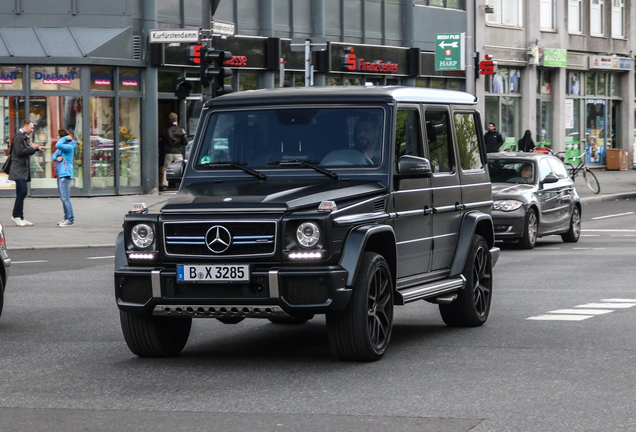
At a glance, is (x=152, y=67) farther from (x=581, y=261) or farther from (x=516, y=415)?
(x=516, y=415)

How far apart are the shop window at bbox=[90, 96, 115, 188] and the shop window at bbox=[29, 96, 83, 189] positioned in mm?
409

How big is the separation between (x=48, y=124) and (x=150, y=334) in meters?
21.6

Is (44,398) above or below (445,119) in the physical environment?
below

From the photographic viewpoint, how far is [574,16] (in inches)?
1982

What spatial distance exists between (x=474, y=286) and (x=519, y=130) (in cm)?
3758

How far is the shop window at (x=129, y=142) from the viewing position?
30.6 meters

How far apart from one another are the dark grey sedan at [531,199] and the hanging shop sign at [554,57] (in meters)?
26.8

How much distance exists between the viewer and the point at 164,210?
27.5ft

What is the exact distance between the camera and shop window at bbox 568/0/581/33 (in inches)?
1965

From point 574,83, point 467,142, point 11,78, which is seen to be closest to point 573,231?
point 467,142

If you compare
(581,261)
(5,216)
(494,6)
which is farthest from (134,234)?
(494,6)

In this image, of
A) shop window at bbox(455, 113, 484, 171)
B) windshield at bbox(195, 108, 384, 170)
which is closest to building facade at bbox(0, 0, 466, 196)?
shop window at bbox(455, 113, 484, 171)

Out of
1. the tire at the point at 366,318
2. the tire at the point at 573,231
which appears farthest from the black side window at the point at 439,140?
the tire at the point at 573,231

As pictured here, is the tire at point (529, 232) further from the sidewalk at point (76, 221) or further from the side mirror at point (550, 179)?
the sidewalk at point (76, 221)
